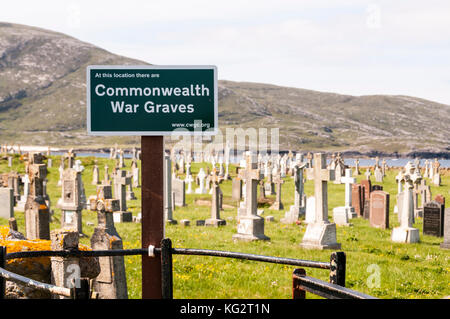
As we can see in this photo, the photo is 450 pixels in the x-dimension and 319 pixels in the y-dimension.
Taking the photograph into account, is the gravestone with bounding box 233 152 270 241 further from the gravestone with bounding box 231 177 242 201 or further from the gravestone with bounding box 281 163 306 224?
the gravestone with bounding box 231 177 242 201

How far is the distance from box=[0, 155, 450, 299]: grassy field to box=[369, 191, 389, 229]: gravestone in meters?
0.58

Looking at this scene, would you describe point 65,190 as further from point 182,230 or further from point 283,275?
point 283,275

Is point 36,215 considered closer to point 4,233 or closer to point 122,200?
point 4,233

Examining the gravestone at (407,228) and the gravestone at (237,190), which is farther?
the gravestone at (237,190)

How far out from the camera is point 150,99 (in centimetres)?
565

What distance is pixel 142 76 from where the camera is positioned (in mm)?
5648

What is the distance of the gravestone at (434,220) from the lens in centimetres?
1739

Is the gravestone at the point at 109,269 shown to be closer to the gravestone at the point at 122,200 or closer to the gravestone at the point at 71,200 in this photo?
the gravestone at the point at 71,200

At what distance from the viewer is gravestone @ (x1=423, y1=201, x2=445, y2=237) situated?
17391 millimetres

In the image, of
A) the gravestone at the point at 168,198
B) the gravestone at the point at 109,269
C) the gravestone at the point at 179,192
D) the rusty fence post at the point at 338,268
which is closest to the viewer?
the rusty fence post at the point at 338,268

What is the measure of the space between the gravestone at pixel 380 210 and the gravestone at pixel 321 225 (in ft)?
15.8

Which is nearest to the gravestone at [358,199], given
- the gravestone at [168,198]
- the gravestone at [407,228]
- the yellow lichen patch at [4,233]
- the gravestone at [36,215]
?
the gravestone at [407,228]
